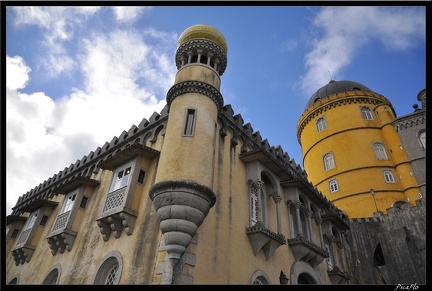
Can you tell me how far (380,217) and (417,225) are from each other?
2.10 meters

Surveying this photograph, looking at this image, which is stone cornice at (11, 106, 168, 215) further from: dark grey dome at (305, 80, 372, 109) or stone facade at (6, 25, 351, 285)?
dark grey dome at (305, 80, 372, 109)

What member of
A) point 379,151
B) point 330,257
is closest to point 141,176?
point 330,257

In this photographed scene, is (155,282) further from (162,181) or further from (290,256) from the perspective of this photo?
(290,256)

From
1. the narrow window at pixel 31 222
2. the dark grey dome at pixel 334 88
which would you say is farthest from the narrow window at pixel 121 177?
the dark grey dome at pixel 334 88

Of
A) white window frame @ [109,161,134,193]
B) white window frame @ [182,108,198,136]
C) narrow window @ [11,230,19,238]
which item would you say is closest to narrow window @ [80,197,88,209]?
white window frame @ [109,161,134,193]

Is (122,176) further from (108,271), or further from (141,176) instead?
(108,271)

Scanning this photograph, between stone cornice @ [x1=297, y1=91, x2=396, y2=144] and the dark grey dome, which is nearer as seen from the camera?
stone cornice @ [x1=297, y1=91, x2=396, y2=144]

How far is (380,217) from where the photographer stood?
20.5 meters

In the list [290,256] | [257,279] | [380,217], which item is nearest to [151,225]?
[257,279]

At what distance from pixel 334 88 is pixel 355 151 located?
848cm

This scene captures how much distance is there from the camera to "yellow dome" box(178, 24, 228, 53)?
14.9 m

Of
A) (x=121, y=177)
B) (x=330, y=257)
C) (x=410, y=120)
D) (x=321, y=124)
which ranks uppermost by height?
(x=321, y=124)

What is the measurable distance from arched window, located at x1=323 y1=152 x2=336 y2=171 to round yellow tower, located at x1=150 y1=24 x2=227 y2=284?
16.6 metres

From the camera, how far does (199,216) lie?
32.7 feet
